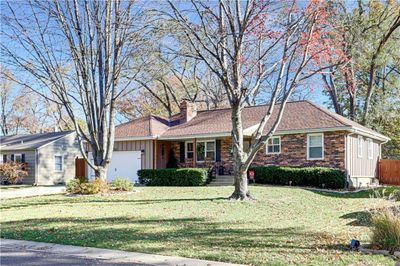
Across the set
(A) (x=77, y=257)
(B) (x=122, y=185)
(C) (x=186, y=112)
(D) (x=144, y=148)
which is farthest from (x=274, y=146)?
(A) (x=77, y=257)

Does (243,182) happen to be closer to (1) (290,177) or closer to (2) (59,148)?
(1) (290,177)

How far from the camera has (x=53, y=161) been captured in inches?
1212

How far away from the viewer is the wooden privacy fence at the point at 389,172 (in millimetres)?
24219

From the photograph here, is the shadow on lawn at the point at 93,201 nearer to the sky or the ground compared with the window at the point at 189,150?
nearer to the ground

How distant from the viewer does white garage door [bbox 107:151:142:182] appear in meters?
24.7

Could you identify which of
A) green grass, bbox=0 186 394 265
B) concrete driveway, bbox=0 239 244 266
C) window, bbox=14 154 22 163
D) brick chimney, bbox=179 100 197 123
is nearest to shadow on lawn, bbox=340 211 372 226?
green grass, bbox=0 186 394 265

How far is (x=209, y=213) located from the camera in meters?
11.4

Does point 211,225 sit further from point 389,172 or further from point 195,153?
point 389,172

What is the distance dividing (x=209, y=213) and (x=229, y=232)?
2.77 metres

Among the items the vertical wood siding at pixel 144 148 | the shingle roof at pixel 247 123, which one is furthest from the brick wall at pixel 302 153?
the vertical wood siding at pixel 144 148

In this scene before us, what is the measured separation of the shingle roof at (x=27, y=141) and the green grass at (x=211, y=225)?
16066 millimetres

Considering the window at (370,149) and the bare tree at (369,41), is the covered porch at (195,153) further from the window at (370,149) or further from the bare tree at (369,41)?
the bare tree at (369,41)

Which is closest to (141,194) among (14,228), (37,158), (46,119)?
(14,228)

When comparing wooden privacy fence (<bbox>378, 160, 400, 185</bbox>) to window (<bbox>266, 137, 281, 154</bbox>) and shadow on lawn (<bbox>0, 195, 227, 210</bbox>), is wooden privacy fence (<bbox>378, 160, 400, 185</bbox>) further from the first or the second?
shadow on lawn (<bbox>0, 195, 227, 210</bbox>)
